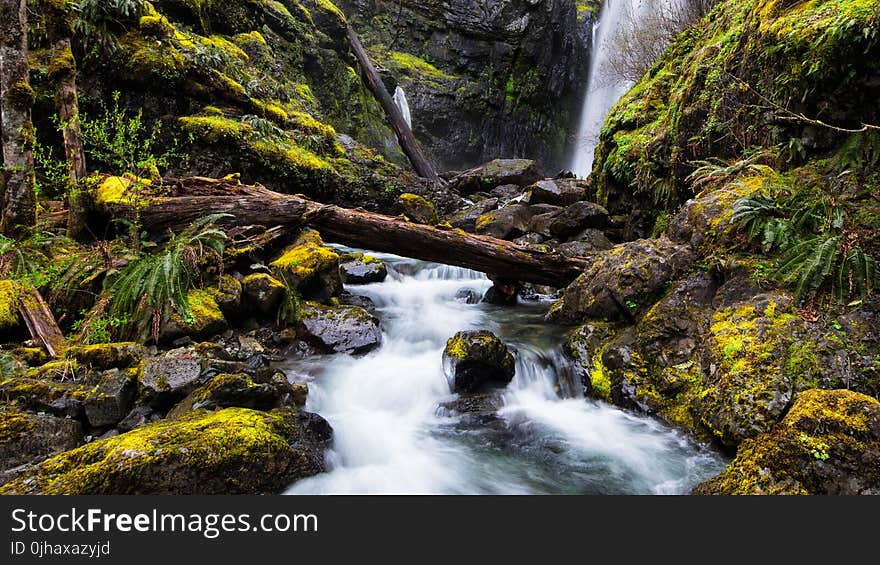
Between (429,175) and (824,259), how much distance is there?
51.3 ft

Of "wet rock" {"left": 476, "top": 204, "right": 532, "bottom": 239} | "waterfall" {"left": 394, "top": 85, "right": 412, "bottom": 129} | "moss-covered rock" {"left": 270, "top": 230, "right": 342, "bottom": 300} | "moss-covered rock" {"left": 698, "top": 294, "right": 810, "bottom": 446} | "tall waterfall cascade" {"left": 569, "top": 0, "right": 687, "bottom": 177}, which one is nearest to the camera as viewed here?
"moss-covered rock" {"left": 698, "top": 294, "right": 810, "bottom": 446}

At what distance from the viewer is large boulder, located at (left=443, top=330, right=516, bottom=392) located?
17.6 ft

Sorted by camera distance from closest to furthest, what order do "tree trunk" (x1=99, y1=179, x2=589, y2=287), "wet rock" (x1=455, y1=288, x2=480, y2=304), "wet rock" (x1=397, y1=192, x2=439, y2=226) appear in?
"tree trunk" (x1=99, y1=179, x2=589, y2=287) → "wet rock" (x1=455, y1=288, x2=480, y2=304) → "wet rock" (x1=397, y1=192, x2=439, y2=226)

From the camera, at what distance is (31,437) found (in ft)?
10.1

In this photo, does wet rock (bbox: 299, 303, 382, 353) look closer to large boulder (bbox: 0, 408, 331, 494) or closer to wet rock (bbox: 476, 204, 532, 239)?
large boulder (bbox: 0, 408, 331, 494)

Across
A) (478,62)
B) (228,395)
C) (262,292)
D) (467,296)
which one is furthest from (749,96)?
(478,62)

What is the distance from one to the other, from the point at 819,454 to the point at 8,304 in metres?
7.36

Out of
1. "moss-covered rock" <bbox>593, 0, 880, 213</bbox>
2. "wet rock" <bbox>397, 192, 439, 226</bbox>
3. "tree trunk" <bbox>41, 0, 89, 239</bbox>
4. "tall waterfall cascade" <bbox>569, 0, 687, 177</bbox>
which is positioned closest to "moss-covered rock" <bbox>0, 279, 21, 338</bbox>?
"tree trunk" <bbox>41, 0, 89, 239</bbox>

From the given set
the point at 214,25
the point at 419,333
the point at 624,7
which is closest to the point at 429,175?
the point at 214,25

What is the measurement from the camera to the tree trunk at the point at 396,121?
18.9m

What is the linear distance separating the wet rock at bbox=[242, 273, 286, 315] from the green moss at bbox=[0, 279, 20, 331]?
236cm

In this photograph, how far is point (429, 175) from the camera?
60.7 ft

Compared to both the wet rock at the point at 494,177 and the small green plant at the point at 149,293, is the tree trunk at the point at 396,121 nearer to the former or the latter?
the wet rock at the point at 494,177

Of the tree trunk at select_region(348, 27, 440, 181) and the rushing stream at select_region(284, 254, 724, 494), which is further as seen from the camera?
the tree trunk at select_region(348, 27, 440, 181)
